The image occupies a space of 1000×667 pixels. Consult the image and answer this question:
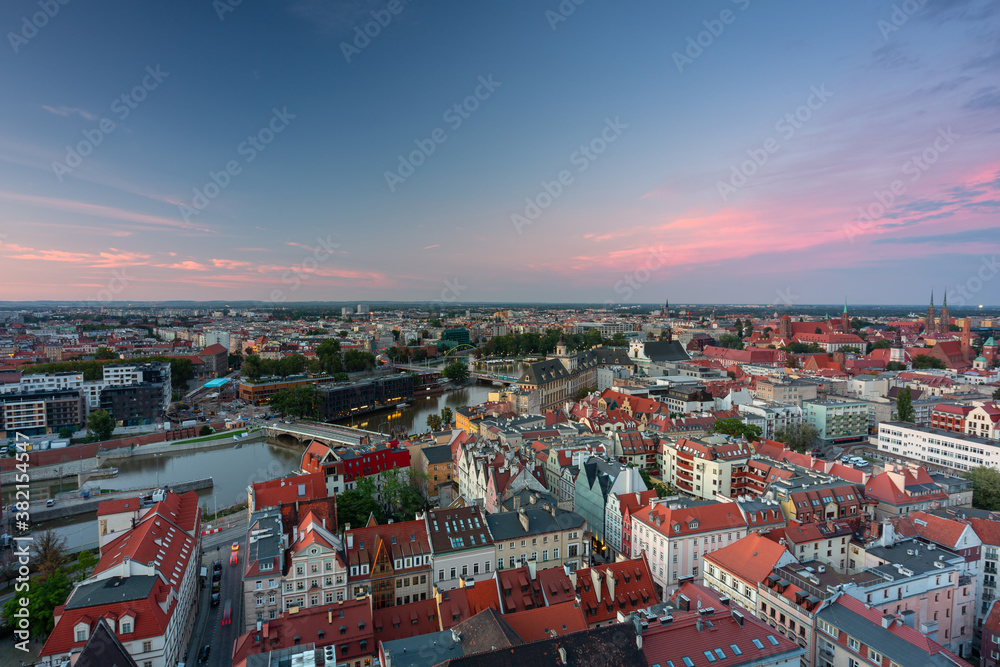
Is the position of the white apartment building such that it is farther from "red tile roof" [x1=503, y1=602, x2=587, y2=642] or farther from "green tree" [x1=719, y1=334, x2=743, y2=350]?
"green tree" [x1=719, y1=334, x2=743, y2=350]

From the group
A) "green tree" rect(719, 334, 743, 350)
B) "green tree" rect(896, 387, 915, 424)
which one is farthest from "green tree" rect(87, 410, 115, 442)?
"green tree" rect(719, 334, 743, 350)

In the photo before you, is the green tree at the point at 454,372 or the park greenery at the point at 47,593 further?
the green tree at the point at 454,372

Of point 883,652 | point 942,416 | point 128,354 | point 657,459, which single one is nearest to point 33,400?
point 128,354

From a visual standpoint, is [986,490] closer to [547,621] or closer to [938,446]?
[938,446]

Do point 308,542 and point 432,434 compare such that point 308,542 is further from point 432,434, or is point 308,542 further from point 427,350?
point 427,350

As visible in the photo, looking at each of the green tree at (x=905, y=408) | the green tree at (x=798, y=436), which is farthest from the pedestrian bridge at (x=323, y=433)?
the green tree at (x=905, y=408)

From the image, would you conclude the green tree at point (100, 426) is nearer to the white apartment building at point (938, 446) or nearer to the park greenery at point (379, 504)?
the park greenery at point (379, 504)
